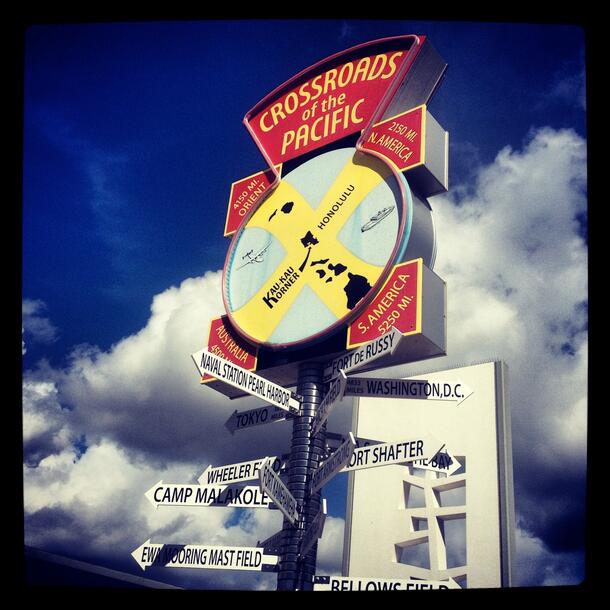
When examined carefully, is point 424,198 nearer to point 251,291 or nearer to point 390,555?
point 251,291

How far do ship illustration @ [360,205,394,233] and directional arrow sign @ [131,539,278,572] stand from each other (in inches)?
182

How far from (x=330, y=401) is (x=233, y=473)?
4.85 feet

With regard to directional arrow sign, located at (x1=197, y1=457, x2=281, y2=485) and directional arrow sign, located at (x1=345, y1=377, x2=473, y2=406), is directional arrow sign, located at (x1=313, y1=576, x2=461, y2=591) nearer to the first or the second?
directional arrow sign, located at (x1=197, y1=457, x2=281, y2=485)

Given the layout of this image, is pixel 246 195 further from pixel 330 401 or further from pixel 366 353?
pixel 330 401

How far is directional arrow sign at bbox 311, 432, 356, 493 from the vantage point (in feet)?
27.0

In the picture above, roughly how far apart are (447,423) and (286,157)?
27.1 ft

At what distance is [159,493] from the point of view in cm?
944

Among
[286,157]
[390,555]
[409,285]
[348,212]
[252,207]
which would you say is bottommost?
[390,555]

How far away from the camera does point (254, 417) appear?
10.4 m

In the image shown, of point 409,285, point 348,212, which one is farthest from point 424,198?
point 409,285

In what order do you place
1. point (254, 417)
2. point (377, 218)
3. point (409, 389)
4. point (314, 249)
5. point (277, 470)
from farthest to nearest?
point (314, 249) < point (377, 218) < point (254, 417) < point (277, 470) < point (409, 389)

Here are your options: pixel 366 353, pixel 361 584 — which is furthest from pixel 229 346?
pixel 361 584

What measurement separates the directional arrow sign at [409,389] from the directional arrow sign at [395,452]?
62 centimetres

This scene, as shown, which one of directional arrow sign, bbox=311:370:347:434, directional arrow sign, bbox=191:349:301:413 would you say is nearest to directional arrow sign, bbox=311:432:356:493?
directional arrow sign, bbox=311:370:347:434
